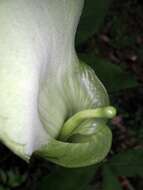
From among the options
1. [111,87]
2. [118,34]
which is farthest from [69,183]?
[118,34]

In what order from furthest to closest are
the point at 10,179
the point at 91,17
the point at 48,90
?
the point at 10,179, the point at 91,17, the point at 48,90

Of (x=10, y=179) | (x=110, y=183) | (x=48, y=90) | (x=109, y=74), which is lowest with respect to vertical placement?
(x=10, y=179)

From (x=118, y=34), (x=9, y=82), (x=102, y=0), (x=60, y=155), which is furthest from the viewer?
(x=118, y=34)

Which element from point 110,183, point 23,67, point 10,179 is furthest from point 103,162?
point 23,67

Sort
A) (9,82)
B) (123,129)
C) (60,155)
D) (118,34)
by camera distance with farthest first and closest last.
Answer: (118,34)
(123,129)
(60,155)
(9,82)

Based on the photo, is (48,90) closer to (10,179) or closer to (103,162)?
(103,162)

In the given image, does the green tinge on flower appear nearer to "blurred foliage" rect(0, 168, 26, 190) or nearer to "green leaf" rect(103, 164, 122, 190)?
"green leaf" rect(103, 164, 122, 190)

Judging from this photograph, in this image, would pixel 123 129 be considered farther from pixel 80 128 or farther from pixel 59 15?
pixel 59 15
